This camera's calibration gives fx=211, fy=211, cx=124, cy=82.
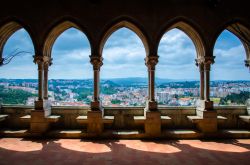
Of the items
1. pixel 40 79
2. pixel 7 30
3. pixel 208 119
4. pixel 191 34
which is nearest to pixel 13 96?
pixel 40 79

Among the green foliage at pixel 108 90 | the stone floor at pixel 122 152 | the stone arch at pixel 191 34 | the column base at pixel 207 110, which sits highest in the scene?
the stone arch at pixel 191 34

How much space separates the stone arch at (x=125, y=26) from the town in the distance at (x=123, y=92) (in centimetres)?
127

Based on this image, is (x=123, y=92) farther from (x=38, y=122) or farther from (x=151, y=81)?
(x=38, y=122)

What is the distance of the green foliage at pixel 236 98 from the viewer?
777 cm

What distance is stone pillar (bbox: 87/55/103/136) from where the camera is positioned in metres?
6.75

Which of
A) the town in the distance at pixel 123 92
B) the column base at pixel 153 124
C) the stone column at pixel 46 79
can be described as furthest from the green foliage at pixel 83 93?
the column base at pixel 153 124

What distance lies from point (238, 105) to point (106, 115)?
15.7 feet

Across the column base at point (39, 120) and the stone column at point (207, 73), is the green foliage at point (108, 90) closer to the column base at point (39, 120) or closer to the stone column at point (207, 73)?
the column base at point (39, 120)

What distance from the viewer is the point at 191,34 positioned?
7398mm

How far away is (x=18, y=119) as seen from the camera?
7375 mm

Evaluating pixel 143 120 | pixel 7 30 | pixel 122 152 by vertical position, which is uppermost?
pixel 7 30

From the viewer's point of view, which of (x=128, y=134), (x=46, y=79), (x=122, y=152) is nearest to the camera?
(x=122, y=152)

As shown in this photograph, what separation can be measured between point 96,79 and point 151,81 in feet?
6.01

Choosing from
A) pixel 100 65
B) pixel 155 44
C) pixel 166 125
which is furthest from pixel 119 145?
pixel 155 44
